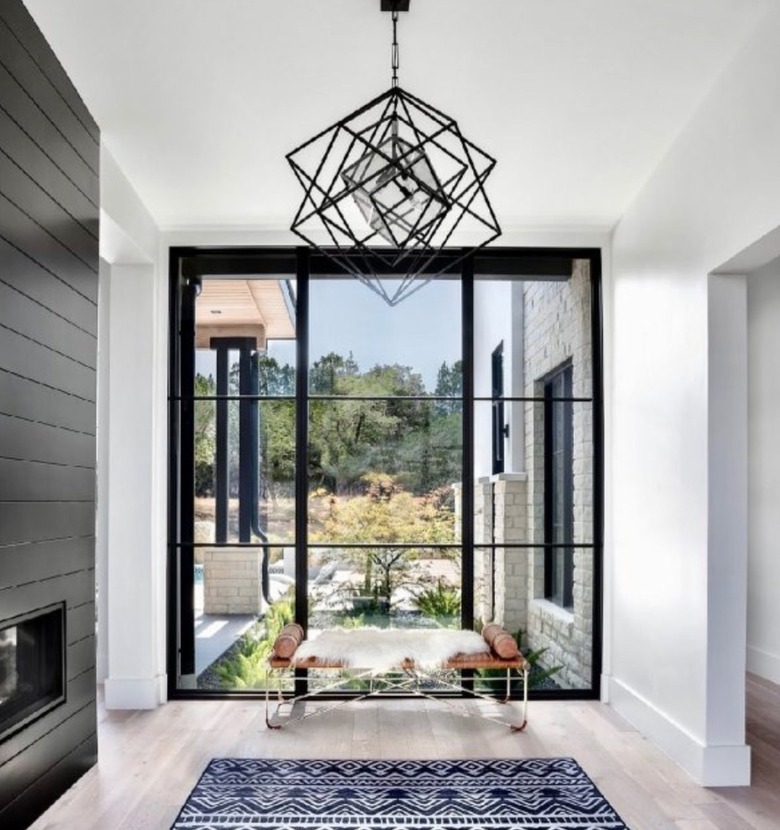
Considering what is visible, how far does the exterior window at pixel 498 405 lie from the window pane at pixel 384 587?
0.57 meters

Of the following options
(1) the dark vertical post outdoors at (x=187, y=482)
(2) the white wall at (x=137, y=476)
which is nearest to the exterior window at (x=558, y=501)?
(1) the dark vertical post outdoors at (x=187, y=482)

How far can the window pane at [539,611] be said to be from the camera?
507cm

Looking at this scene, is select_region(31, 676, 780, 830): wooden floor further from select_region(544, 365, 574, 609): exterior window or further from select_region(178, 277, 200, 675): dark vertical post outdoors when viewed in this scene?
select_region(544, 365, 574, 609): exterior window

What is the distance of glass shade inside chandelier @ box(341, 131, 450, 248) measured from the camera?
2207mm

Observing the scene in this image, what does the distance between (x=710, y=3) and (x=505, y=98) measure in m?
0.88

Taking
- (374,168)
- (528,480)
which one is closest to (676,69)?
(374,168)

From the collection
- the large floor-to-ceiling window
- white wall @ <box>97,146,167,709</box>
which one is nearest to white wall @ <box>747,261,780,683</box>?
the large floor-to-ceiling window

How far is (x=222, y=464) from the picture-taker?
5152mm

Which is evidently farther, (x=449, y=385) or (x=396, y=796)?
(x=449, y=385)

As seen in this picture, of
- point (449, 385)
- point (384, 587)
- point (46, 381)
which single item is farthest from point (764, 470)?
point (46, 381)

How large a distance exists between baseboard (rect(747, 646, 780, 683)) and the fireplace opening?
14.0 feet

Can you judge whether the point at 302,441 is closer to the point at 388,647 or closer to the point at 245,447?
the point at 245,447

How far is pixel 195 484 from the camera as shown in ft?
16.9

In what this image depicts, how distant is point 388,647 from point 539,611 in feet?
3.48
